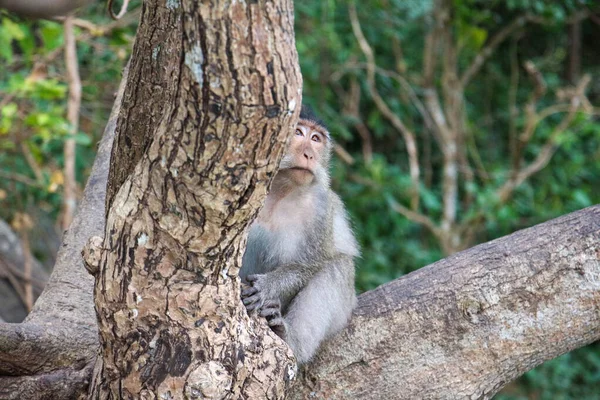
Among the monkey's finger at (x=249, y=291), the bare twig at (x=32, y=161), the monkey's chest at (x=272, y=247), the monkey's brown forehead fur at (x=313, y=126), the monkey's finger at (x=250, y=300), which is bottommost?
the monkey's finger at (x=250, y=300)

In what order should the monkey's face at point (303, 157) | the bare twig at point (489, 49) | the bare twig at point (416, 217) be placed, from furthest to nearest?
the bare twig at point (489, 49), the bare twig at point (416, 217), the monkey's face at point (303, 157)

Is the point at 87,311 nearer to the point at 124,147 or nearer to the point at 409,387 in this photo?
the point at 124,147

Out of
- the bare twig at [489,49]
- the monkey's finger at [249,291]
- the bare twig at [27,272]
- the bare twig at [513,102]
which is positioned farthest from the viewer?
the bare twig at [513,102]

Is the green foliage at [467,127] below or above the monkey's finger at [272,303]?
above

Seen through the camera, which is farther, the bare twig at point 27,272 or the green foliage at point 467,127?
the green foliage at point 467,127

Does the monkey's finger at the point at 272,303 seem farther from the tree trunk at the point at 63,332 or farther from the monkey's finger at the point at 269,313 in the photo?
the tree trunk at the point at 63,332

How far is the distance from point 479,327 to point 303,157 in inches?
44.0

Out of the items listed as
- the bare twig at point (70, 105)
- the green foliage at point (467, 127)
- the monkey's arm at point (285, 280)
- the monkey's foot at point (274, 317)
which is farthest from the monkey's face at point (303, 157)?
the green foliage at point (467, 127)

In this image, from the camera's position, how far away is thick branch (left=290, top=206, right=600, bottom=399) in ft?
10.9

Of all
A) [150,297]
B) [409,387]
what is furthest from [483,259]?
[150,297]

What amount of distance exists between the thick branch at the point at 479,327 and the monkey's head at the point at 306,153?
74 centimetres

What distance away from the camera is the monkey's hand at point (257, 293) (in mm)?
3225

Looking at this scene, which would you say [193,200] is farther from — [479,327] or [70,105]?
[70,105]

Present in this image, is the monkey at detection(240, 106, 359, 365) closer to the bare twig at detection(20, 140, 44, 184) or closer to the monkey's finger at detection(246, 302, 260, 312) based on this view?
the monkey's finger at detection(246, 302, 260, 312)
